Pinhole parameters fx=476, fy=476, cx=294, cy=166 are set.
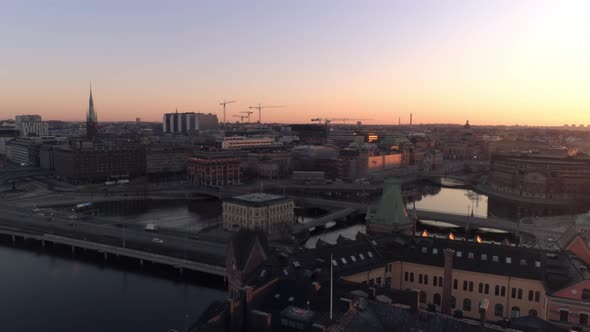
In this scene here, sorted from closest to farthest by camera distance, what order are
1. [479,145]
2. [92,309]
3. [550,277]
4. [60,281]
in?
[550,277], [92,309], [60,281], [479,145]

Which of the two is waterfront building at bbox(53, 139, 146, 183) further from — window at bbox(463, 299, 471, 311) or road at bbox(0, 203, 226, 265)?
window at bbox(463, 299, 471, 311)

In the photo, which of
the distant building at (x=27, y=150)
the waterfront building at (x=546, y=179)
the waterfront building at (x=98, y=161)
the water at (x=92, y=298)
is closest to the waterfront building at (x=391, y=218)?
the water at (x=92, y=298)

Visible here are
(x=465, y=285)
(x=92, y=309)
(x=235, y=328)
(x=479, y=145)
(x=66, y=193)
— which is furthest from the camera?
(x=479, y=145)

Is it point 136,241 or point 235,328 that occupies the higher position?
point 235,328

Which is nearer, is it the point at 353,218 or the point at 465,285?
the point at 465,285

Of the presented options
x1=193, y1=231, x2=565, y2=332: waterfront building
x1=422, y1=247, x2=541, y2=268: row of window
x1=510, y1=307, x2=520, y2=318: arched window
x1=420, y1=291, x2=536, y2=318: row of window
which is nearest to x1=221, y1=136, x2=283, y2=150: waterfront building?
x1=193, y1=231, x2=565, y2=332: waterfront building

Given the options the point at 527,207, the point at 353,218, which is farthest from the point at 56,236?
the point at 527,207

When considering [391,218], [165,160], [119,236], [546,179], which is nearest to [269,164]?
[165,160]

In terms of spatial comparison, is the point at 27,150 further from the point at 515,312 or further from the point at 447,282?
the point at 515,312

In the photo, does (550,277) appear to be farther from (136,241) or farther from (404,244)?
(136,241)
